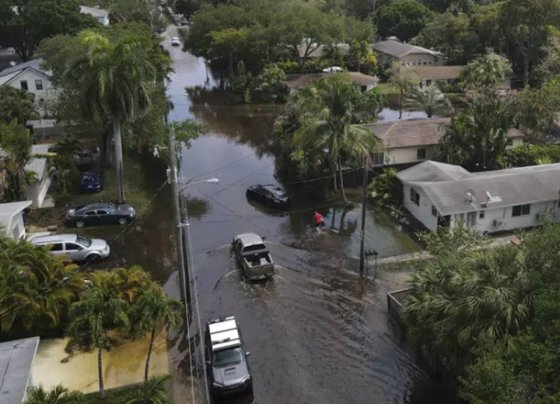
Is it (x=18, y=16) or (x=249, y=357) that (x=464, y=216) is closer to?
(x=249, y=357)

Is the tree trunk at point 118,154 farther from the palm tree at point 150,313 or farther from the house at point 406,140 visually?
the palm tree at point 150,313

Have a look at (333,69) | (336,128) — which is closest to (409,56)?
(333,69)

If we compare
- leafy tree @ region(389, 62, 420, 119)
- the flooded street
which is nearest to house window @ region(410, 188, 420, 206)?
the flooded street

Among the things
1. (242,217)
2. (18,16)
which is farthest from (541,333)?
(18,16)

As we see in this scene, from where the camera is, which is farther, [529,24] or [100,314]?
[529,24]

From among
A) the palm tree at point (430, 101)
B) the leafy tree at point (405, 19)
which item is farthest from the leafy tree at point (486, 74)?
the leafy tree at point (405, 19)

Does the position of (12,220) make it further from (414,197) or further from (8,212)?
(414,197)
